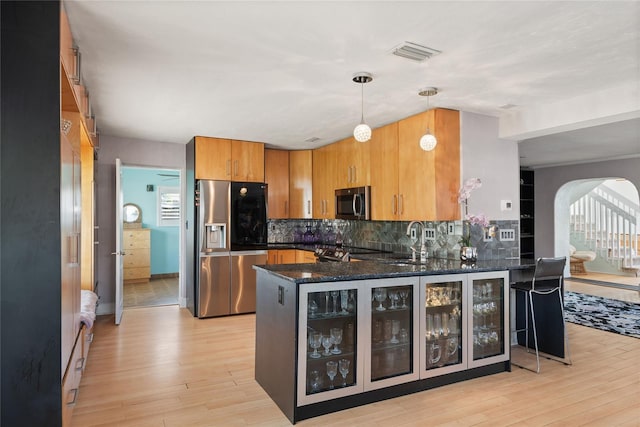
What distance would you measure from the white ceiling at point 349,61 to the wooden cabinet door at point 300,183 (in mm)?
1604

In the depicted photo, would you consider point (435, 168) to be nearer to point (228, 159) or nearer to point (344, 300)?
point (344, 300)

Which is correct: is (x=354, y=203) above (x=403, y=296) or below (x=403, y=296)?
above

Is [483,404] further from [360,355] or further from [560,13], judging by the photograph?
[560,13]

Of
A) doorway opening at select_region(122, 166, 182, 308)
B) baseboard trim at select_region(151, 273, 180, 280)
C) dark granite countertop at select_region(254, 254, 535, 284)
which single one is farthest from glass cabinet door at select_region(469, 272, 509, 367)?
baseboard trim at select_region(151, 273, 180, 280)

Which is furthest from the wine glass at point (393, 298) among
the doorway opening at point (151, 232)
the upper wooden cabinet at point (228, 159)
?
the doorway opening at point (151, 232)

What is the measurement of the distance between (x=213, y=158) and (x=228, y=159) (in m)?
0.20

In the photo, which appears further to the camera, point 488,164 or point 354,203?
point 354,203

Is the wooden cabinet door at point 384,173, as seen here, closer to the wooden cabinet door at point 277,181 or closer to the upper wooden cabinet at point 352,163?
the upper wooden cabinet at point 352,163

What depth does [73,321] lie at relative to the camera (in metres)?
2.57

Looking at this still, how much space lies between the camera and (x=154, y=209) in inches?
339

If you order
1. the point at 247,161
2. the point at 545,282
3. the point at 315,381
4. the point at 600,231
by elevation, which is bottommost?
the point at 315,381

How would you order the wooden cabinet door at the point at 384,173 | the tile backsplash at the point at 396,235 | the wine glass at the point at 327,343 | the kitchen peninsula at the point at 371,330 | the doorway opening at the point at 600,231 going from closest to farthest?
1. the kitchen peninsula at the point at 371,330
2. the wine glass at the point at 327,343
3. the tile backsplash at the point at 396,235
4. the wooden cabinet door at the point at 384,173
5. the doorway opening at the point at 600,231

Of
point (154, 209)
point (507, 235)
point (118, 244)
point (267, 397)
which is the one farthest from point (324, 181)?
point (154, 209)

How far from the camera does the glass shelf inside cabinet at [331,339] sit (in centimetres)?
278
